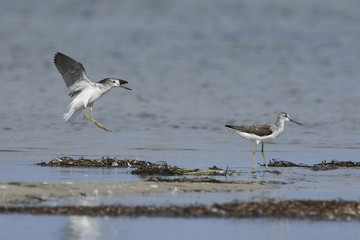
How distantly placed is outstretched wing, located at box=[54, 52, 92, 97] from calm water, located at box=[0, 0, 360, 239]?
127cm

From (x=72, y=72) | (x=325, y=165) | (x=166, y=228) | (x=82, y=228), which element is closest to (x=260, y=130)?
(x=325, y=165)

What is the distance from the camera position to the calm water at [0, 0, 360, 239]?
15961 mm

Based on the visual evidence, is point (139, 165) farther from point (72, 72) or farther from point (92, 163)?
point (72, 72)

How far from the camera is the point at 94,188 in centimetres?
1120

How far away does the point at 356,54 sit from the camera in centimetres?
3534

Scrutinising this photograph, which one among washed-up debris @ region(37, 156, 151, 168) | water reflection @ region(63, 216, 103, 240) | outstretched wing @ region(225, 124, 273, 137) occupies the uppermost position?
outstretched wing @ region(225, 124, 273, 137)

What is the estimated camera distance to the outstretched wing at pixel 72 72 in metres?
16.4

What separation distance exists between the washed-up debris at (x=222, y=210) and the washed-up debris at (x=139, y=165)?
126 inches

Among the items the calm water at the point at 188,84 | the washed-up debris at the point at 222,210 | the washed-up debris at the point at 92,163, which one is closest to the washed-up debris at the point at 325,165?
the calm water at the point at 188,84

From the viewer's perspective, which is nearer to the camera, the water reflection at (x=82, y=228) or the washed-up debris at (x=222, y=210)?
the water reflection at (x=82, y=228)

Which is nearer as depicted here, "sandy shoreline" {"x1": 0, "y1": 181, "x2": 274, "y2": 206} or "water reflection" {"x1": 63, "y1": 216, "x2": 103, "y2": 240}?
"water reflection" {"x1": 63, "y1": 216, "x2": 103, "y2": 240}

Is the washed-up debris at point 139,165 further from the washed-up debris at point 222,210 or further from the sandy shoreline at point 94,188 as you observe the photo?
the washed-up debris at point 222,210

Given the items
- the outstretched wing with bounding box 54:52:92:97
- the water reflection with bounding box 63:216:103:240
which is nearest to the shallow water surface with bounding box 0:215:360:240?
the water reflection with bounding box 63:216:103:240

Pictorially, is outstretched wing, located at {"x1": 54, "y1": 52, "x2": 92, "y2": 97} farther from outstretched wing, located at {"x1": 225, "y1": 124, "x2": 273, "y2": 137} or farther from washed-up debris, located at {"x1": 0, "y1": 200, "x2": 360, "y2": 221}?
washed-up debris, located at {"x1": 0, "y1": 200, "x2": 360, "y2": 221}
